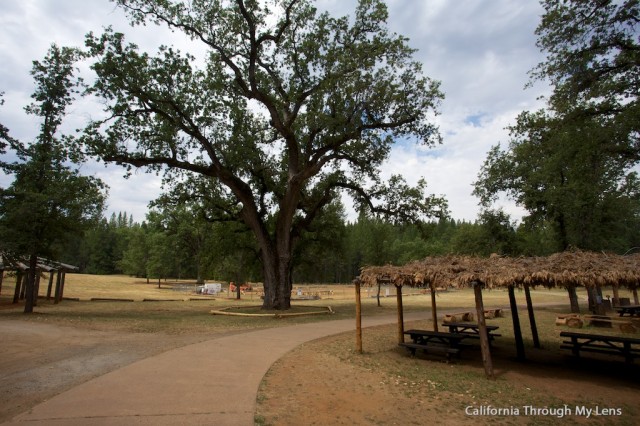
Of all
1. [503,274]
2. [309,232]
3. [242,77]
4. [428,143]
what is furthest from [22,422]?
[309,232]

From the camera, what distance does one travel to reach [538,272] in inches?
339

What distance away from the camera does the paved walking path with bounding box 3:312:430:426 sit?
539 cm

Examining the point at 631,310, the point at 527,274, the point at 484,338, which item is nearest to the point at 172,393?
the point at 484,338

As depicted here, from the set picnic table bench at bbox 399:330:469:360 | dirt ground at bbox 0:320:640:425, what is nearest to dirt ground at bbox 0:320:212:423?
dirt ground at bbox 0:320:640:425

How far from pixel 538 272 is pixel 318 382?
215 inches

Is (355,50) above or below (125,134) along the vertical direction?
above

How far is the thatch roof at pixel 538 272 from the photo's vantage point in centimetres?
832

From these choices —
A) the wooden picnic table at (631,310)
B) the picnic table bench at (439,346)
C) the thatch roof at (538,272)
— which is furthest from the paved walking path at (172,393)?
the wooden picnic table at (631,310)

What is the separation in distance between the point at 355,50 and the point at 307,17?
3.39 metres

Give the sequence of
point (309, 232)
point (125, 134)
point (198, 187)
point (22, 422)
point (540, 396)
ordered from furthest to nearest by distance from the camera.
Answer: point (309, 232)
point (198, 187)
point (125, 134)
point (540, 396)
point (22, 422)

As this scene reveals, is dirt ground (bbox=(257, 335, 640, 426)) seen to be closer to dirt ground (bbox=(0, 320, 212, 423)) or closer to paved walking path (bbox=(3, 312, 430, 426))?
paved walking path (bbox=(3, 312, 430, 426))

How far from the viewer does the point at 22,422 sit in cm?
512

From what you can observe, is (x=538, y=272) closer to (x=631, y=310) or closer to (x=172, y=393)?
(x=172, y=393)

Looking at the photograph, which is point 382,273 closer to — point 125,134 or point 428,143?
point 428,143
